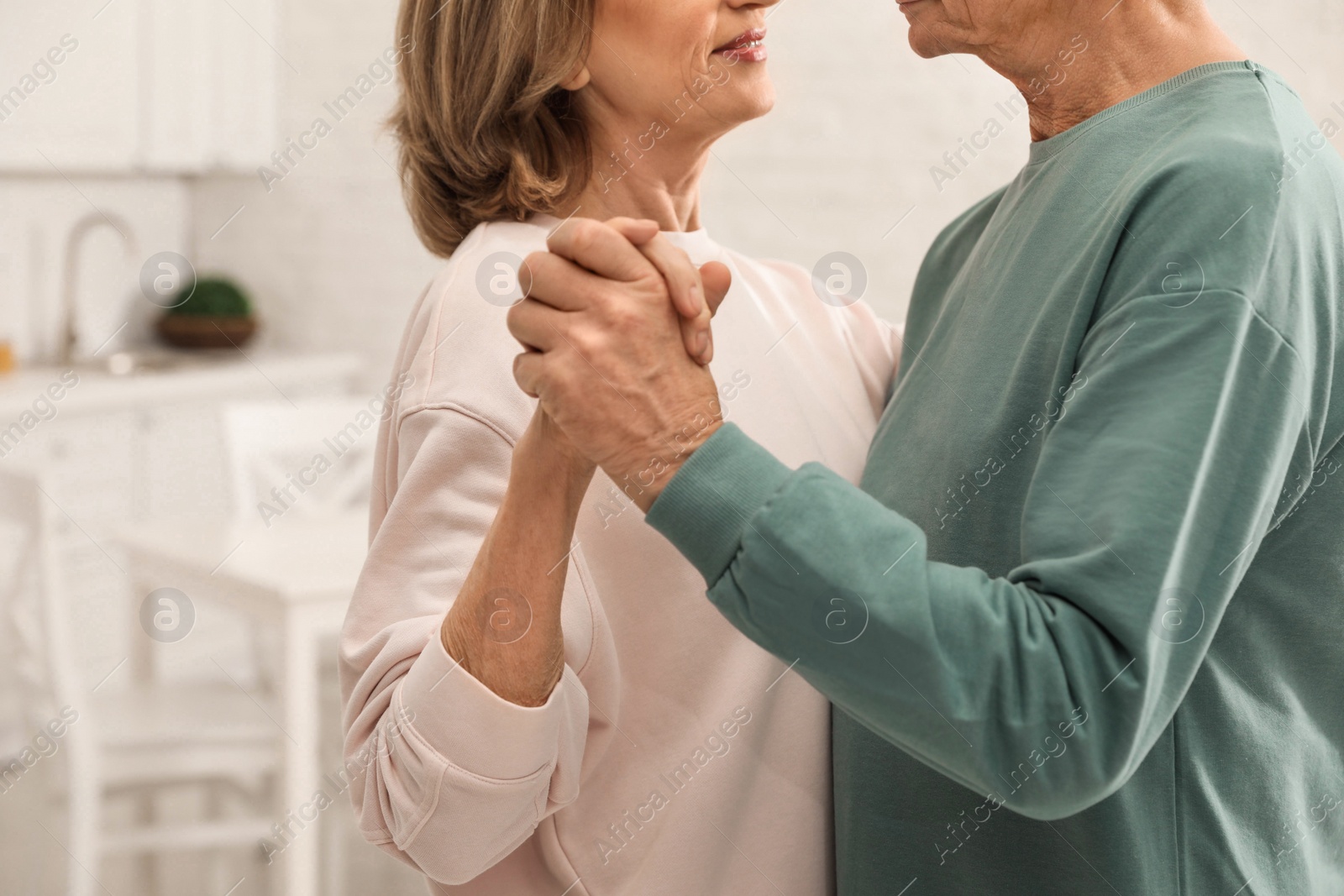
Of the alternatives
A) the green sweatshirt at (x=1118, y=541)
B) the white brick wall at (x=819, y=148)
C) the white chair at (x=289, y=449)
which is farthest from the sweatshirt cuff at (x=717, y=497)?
the white brick wall at (x=819, y=148)

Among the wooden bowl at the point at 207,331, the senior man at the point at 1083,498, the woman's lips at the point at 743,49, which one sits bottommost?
the wooden bowl at the point at 207,331

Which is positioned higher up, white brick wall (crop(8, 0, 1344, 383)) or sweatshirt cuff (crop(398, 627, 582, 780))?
sweatshirt cuff (crop(398, 627, 582, 780))

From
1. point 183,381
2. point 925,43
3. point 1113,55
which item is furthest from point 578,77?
point 183,381

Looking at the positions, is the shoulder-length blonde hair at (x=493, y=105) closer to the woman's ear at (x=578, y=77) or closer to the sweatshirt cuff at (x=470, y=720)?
the woman's ear at (x=578, y=77)

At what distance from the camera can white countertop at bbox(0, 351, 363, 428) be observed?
312cm

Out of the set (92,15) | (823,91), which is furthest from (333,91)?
Result: (823,91)

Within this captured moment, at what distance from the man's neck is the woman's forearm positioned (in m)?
0.42

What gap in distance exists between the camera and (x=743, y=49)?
3.29 ft

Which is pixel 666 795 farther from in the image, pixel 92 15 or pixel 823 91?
pixel 92 15

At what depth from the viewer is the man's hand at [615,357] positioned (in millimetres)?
636

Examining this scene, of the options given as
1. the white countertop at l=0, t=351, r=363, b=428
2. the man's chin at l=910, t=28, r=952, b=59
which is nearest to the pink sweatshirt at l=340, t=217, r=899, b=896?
the man's chin at l=910, t=28, r=952, b=59

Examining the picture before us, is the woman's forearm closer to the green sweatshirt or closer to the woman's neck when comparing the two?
the green sweatshirt

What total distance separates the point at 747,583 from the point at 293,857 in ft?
5.51

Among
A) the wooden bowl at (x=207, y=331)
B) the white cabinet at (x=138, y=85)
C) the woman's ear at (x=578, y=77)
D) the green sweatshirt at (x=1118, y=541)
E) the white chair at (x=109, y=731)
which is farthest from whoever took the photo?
the wooden bowl at (x=207, y=331)
